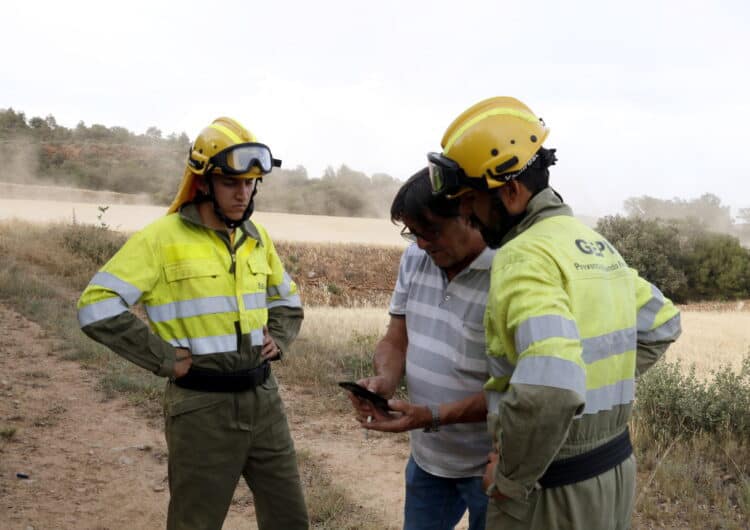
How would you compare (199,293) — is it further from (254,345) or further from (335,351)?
(335,351)

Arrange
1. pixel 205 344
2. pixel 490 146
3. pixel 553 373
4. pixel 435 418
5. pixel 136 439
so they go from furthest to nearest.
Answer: pixel 136 439, pixel 205 344, pixel 435 418, pixel 490 146, pixel 553 373

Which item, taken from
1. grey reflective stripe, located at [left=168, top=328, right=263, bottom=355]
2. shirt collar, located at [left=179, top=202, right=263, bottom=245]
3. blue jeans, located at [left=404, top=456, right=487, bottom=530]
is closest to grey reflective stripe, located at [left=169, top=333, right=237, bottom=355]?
grey reflective stripe, located at [left=168, top=328, right=263, bottom=355]

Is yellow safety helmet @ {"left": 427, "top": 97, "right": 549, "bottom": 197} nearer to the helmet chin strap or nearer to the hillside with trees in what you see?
the helmet chin strap

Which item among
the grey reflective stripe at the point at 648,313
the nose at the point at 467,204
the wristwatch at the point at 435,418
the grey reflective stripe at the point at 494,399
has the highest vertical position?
the nose at the point at 467,204

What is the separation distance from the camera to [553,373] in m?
1.62

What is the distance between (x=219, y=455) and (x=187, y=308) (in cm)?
70

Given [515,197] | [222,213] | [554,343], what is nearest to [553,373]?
[554,343]

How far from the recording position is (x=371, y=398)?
8.47ft

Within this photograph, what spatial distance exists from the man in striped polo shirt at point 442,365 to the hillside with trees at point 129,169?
162 feet

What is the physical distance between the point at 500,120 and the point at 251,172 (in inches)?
59.9

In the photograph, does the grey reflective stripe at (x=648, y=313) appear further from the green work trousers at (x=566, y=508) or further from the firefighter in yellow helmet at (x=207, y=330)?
the firefighter in yellow helmet at (x=207, y=330)

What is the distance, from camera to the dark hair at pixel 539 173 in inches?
79.4

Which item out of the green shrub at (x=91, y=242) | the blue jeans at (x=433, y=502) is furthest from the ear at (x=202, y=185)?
the green shrub at (x=91, y=242)

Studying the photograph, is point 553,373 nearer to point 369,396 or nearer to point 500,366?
point 500,366
